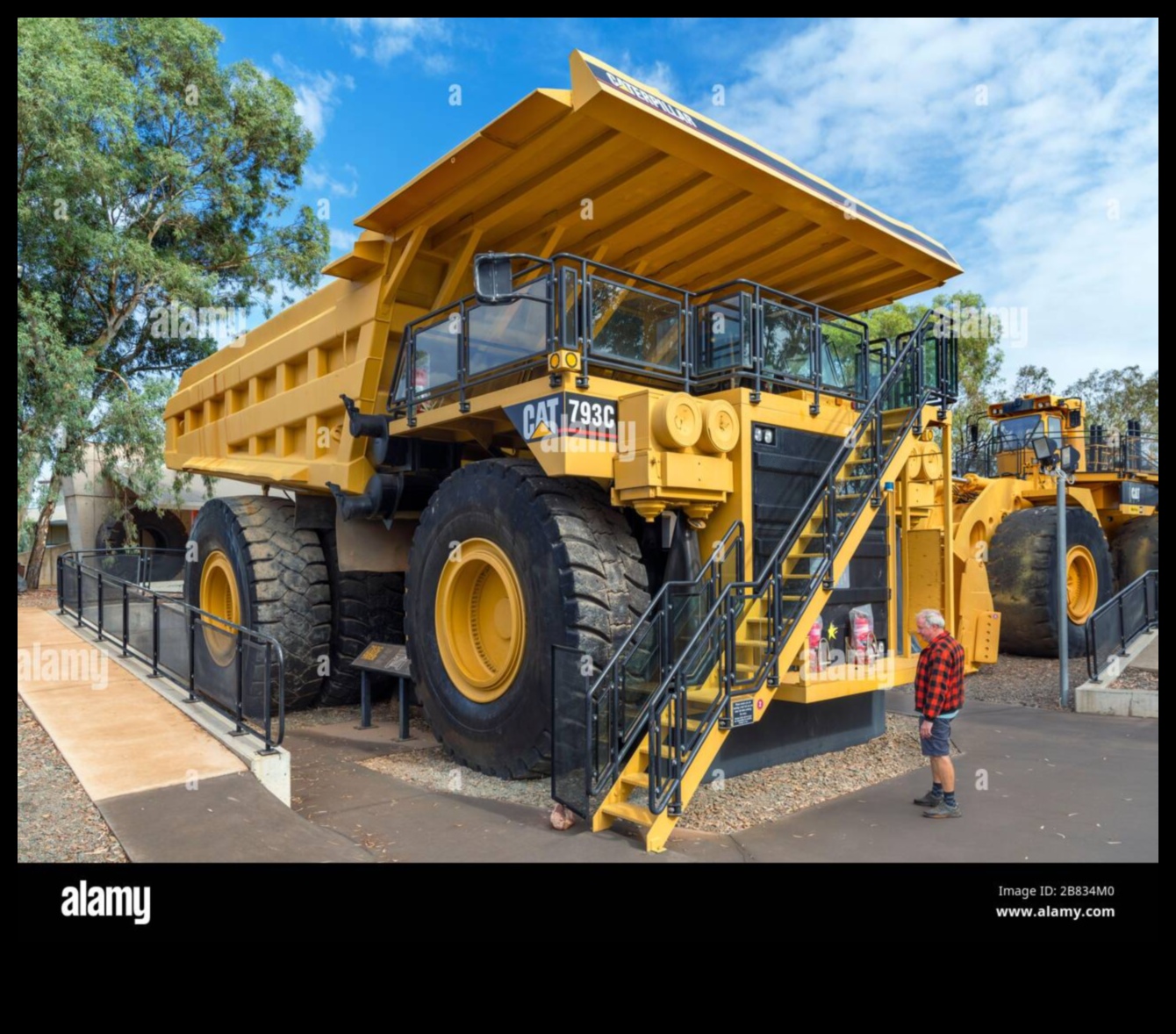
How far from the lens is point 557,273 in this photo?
6066mm

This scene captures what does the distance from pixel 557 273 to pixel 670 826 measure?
3.69m

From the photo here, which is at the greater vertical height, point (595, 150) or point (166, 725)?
point (595, 150)

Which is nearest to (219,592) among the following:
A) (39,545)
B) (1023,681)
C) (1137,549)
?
(1023,681)

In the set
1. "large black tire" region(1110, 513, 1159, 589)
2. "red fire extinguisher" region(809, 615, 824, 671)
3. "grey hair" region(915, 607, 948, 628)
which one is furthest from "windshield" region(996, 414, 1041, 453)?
"red fire extinguisher" region(809, 615, 824, 671)

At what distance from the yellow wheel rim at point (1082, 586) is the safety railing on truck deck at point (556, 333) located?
30.2ft

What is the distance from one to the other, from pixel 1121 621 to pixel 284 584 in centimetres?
1015

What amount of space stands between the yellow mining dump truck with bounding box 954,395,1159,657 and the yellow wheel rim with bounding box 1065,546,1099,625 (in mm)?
13

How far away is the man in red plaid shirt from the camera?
5.80 meters

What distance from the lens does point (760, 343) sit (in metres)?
6.47

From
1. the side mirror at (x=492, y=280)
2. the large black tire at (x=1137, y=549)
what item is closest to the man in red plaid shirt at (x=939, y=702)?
the side mirror at (x=492, y=280)

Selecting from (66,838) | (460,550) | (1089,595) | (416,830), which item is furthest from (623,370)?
(1089,595)

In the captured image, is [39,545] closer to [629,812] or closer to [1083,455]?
[629,812]

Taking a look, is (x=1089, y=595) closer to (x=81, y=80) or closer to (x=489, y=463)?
(x=489, y=463)

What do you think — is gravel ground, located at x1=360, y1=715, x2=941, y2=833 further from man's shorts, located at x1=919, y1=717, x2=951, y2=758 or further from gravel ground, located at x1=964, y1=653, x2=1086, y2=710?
gravel ground, located at x1=964, y1=653, x2=1086, y2=710
